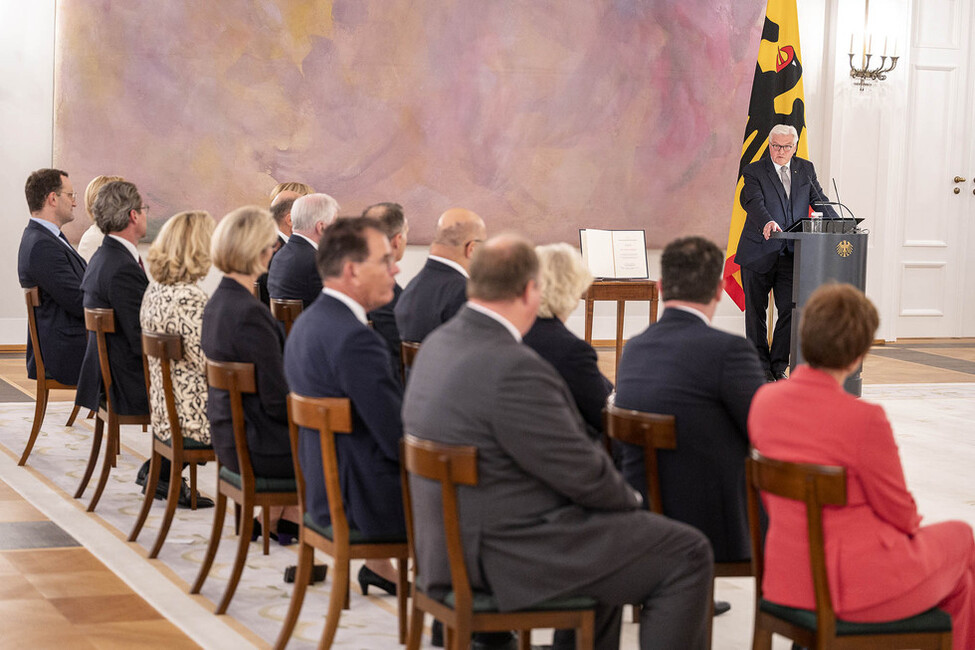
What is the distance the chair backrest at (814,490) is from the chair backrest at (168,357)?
2289 millimetres

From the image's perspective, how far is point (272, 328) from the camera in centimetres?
395

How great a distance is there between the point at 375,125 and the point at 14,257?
3064 mm

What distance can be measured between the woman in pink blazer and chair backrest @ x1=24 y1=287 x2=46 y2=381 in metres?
4.10

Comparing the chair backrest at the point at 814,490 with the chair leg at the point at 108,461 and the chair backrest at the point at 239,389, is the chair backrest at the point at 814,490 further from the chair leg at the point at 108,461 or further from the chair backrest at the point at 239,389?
the chair leg at the point at 108,461

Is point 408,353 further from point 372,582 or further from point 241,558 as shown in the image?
point 241,558

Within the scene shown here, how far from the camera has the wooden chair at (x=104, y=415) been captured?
4961mm

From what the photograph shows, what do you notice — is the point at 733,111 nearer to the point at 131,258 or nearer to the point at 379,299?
the point at 131,258

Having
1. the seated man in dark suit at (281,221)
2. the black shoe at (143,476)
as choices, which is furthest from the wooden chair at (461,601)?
the seated man in dark suit at (281,221)

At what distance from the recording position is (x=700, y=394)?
317 cm

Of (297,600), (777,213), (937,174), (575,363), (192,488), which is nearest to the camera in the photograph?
(297,600)

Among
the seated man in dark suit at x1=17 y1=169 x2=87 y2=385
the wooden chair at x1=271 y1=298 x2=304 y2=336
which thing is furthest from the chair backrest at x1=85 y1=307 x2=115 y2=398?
the seated man in dark suit at x1=17 y1=169 x2=87 y2=385

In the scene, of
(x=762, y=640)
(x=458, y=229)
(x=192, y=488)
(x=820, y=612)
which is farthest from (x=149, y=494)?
(x=820, y=612)

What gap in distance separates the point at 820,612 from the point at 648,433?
0.64 meters

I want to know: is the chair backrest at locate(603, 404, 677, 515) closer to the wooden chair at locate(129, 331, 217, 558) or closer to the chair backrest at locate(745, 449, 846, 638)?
the chair backrest at locate(745, 449, 846, 638)
